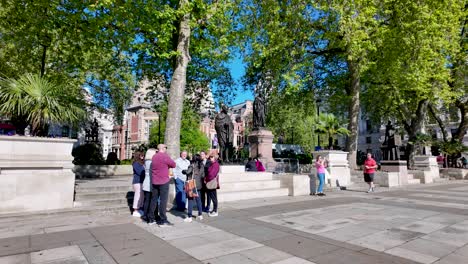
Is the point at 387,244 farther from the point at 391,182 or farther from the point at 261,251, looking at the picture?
the point at 391,182

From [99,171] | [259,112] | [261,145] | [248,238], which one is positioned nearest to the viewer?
[248,238]

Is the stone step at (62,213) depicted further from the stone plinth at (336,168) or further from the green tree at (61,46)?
the stone plinth at (336,168)

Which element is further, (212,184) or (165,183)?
(212,184)

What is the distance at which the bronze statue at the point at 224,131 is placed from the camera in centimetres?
1641

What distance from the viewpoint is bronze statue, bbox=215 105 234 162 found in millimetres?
16406

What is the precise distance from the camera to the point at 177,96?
12.6m

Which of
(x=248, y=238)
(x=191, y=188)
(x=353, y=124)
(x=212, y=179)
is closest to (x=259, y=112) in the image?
(x=353, y=124)

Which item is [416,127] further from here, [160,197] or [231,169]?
[160,197]

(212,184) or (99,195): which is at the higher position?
(212,184)

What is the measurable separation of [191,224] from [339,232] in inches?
136

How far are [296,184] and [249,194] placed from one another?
2.49 meters

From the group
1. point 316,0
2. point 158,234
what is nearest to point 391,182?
point 316,0

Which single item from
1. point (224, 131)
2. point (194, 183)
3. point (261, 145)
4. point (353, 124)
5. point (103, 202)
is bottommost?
point (103, 202)

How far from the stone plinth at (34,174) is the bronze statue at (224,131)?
898cm
